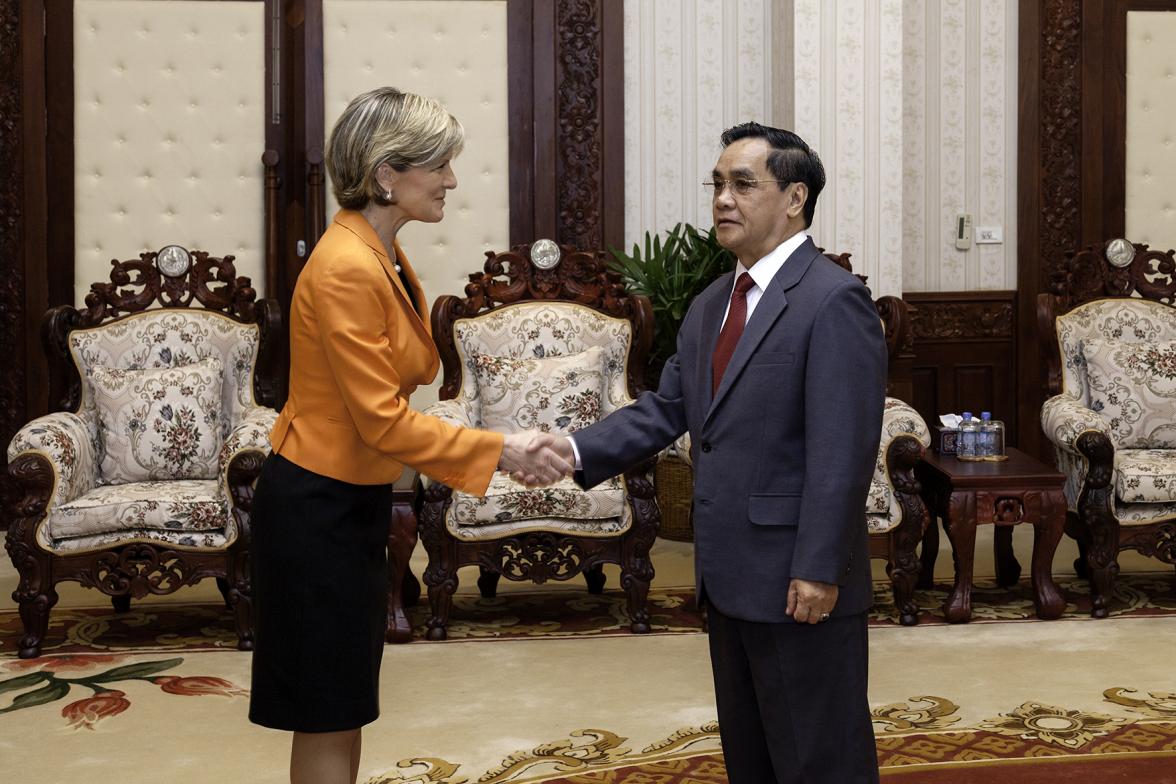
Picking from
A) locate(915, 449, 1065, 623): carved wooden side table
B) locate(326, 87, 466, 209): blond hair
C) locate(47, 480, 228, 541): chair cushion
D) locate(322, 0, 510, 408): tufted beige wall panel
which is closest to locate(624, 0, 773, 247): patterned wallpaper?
locate(322, 0, 510, 408): tufted beige wall panel

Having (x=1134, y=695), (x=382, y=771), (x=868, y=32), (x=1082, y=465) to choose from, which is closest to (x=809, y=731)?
(x=382, y=771)

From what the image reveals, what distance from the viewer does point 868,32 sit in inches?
225

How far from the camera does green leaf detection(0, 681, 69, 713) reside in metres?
3.68

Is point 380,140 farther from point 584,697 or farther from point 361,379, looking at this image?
point 584,697

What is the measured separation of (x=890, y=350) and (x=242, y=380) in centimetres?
240

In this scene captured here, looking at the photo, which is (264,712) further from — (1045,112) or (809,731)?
(1045,112)

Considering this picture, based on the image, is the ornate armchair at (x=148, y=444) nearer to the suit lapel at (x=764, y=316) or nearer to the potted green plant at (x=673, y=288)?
the potted green plant at (x=673, y=288)

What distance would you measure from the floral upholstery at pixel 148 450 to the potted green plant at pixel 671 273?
177cm

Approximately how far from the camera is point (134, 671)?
4.00 meters

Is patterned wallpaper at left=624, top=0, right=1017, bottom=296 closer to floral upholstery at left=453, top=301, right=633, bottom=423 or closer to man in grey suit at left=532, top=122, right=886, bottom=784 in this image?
floral upholstery at left=453, top=301, right=633, bottom=423

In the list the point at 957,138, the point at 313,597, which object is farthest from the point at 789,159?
the point at 957,138

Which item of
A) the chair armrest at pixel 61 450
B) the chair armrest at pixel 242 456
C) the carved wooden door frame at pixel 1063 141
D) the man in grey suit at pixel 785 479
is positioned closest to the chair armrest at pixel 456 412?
the chair armrest at pixel 242 456

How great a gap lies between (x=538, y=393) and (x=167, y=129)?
2.47 meters

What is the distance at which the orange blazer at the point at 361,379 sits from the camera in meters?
2.13
